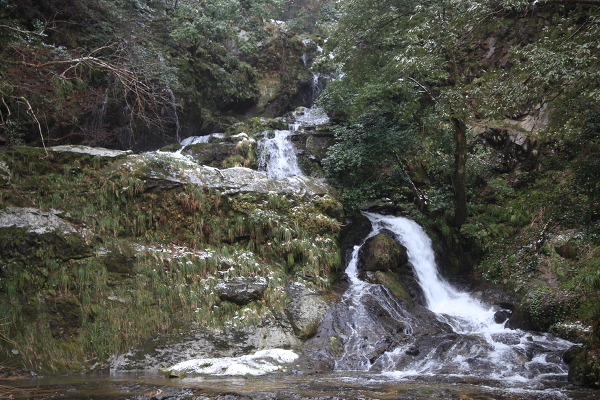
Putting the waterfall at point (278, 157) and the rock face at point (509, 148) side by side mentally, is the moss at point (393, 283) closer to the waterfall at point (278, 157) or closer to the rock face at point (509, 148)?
the waterfall at point (278, 157)

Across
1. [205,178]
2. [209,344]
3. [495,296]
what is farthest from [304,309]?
[495,296]

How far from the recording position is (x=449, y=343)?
8344mm

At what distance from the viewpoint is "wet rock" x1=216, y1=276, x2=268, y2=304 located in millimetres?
8812

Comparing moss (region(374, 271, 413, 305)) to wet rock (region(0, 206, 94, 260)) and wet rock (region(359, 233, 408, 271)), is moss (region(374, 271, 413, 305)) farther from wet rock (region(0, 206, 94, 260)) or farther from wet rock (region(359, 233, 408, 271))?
wet rock (region(0, 206, 94, 260))

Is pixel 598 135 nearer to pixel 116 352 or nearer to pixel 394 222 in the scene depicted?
pixel 394 222

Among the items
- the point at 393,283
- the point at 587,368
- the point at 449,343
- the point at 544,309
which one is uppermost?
the point at 393,283

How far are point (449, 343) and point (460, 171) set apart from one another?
6.44 metres

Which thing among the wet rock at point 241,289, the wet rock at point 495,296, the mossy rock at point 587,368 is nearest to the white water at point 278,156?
the wet rock at point 241,289

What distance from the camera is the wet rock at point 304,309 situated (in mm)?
8820

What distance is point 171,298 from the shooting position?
827cm

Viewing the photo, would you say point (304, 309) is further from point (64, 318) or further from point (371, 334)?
point (64, 318)

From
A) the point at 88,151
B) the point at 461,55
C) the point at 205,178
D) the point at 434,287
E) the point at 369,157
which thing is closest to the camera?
the point at 88,151

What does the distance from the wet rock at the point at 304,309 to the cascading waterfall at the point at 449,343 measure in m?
0.77

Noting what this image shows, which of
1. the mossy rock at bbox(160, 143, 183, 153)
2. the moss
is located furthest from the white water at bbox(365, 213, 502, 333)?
the mossy rock at bbox(160, 143, 183, 153)
